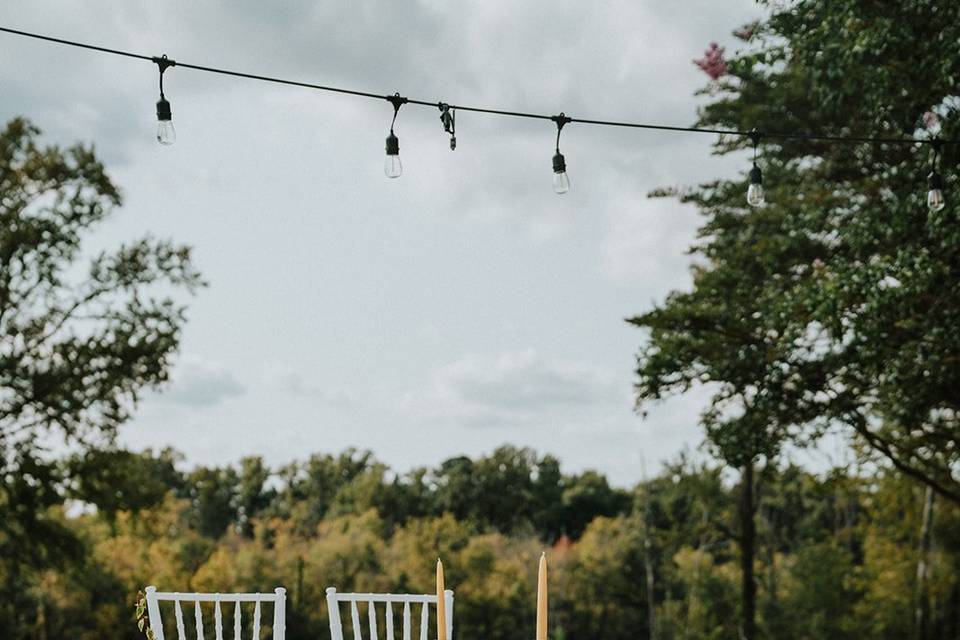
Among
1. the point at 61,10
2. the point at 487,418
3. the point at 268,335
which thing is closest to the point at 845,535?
the point at 487,418

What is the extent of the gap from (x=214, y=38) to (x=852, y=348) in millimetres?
4729

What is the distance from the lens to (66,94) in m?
12.9

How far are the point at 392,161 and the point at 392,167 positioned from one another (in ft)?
0.09

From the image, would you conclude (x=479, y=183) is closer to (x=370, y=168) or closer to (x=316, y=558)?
(x=370, y=168)

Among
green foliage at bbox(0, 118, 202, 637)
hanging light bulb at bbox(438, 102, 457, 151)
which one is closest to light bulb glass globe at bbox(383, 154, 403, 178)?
hanging light bulb at bbox(438, 102, 457, 151)

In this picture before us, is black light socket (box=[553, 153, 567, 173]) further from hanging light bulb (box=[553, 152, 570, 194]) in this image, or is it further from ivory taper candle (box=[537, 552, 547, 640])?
ivory taper candle (box=[537, 552, 547, 640])

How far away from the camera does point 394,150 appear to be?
3771mm

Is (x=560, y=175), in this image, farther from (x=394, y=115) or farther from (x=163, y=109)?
(x=163, y=109)

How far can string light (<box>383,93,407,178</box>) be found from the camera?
3.64 metres

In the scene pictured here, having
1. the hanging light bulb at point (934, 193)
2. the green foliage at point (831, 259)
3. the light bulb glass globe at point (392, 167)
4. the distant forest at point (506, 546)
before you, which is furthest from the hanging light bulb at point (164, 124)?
the distant forest at point (506, 546)

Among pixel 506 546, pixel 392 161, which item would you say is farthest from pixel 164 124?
pixel 506 546

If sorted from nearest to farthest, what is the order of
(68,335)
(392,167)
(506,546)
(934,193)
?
(392,167)
(934,193)
(68,335)
(506,546)

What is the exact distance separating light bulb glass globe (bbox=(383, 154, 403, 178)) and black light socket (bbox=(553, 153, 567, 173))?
59cm

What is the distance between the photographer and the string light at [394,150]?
3645mm
